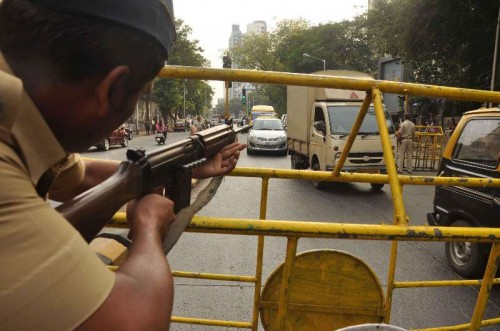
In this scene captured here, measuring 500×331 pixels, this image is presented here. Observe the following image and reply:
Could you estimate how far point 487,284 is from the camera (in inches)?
60.8

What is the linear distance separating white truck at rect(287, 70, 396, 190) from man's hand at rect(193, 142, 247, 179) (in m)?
6.93

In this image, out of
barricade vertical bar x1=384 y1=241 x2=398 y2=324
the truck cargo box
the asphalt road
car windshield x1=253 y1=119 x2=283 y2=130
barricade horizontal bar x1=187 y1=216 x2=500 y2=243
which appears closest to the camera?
barricade horizontal bar x1=187 y1=216 x2=500 y2=243

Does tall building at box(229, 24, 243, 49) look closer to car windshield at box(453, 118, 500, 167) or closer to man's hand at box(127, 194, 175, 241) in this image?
car windshield at box(453, 118, 500, 167)

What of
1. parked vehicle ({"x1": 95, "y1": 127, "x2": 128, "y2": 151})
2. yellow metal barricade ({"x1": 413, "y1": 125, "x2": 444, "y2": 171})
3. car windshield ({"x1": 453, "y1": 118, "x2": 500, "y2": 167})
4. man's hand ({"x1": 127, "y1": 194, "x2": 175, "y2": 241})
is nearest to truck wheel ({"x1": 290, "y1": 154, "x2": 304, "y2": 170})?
yellow metal barricade ({"x1": 413, "y1": 125, "x2": 444, "y2": 171})

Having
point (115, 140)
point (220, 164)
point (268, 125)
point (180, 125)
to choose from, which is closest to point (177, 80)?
point (180, 125)

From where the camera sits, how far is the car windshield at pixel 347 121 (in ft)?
28.5

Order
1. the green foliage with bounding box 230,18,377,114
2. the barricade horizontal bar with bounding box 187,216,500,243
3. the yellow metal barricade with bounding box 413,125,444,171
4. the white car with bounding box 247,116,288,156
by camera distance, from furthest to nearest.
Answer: the green foliage with bounding box 230,18,377,114
the white car with bounding box 247,116,288,156
the yellow metal barricade with bounding box 413,125,444,171
the barricade horizontal bar with bounding box 187,216,500,243

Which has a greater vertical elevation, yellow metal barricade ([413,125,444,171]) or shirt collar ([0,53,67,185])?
shirt collar ([0,53,67,185])

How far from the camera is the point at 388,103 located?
102ft

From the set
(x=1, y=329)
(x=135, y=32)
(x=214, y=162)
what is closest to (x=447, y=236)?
(x=214, y=162)

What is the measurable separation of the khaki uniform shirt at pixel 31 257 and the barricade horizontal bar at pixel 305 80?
1.01 m

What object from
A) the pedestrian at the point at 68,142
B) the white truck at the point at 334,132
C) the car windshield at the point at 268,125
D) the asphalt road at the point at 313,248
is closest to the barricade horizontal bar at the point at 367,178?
the pedestrian at the point at 68,142

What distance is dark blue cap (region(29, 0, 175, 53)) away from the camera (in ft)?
2.59

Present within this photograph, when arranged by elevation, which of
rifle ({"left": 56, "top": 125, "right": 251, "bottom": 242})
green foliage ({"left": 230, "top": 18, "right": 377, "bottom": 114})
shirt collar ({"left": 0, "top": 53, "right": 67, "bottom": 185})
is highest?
green foliage ({"left": 230, "top": 18, "right": 377, "bottom": 114})
